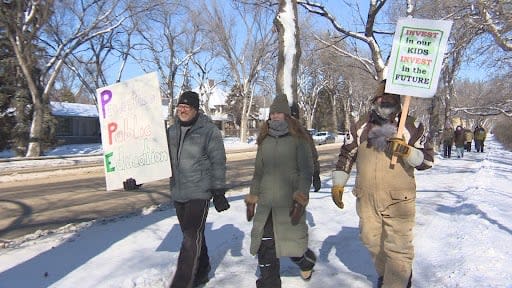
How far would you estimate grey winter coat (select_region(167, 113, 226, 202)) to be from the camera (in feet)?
14.8

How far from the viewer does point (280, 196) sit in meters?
4.50

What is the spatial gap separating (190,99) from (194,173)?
0.67m

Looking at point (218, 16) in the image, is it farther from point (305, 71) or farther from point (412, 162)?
point (412, 162)

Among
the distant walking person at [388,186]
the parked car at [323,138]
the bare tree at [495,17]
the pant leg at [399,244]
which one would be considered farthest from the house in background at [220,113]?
the pant leg at [399,244]

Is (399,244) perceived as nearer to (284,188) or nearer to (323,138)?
(284,188)

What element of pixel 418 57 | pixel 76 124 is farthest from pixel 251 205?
pixel 76 124

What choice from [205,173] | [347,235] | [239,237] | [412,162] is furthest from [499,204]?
[205,173]

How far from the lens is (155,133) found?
184 inches

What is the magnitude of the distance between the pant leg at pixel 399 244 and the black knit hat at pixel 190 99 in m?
1.91

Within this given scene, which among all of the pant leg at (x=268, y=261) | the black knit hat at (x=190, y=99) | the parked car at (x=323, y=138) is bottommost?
the parked car at (x=323, y=138)

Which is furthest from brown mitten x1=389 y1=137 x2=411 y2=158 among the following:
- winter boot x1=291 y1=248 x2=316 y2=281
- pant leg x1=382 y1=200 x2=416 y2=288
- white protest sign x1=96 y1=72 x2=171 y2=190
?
white protest sign x1=96 y1=72 x2=171 y2=190

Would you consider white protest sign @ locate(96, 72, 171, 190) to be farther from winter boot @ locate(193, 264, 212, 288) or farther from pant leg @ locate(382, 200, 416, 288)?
pant leg @ locate(382, 200, 416, 288)

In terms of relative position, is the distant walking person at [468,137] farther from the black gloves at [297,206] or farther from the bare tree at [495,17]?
the black gloves at [297,206]

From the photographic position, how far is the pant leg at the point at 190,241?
4.39 metres
